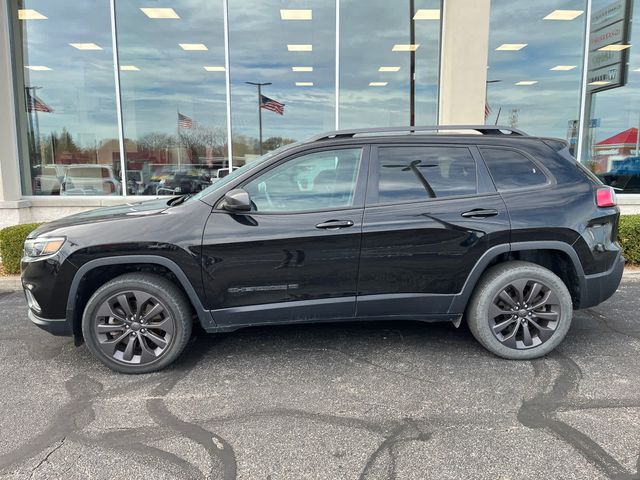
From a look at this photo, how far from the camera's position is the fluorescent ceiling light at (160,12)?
32.5ft

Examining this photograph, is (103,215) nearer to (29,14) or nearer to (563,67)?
(29,14)

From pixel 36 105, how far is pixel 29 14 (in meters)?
1.77

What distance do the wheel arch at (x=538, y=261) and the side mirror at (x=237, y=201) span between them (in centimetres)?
179

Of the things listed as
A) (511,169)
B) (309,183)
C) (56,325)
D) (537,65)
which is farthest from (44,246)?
(537,65)

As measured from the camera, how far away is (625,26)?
969 cm

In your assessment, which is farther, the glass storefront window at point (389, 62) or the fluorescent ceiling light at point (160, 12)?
the glass storefront window at point (389, 62)

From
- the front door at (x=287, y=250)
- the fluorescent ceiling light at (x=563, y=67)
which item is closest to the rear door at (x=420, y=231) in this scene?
the front door at (x=287, y=250)

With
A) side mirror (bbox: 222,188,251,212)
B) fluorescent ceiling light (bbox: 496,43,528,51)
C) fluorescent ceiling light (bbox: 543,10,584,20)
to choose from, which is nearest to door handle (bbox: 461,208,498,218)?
side mirror (bbox: 222,188,251,212)

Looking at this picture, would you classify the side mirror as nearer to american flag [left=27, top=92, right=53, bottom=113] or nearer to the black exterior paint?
the black exterior paint

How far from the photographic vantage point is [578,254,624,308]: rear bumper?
3.69m

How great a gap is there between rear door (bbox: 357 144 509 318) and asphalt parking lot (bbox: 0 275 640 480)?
1.89 feet

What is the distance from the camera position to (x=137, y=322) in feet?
11.3

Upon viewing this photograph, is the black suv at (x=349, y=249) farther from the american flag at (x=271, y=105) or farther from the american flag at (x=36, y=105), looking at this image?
the american flag at (x=271, y=105)

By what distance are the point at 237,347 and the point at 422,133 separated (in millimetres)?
2429
